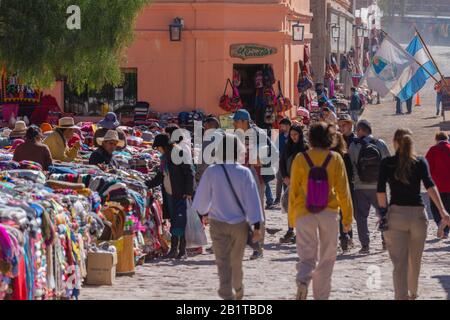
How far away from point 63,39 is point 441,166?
6.68 m

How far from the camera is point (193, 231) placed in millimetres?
14703

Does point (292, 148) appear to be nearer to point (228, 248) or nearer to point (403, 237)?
point (403, 237)

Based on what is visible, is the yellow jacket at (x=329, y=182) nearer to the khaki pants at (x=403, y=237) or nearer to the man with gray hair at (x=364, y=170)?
the khaki pants at (x=403, y=237)

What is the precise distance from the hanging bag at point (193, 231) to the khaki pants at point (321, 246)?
4419 mm

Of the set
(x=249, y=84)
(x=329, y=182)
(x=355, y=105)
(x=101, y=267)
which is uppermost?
(x=249, y=84)

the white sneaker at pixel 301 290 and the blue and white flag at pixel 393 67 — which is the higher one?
the blue and white flag at pixel 393 67

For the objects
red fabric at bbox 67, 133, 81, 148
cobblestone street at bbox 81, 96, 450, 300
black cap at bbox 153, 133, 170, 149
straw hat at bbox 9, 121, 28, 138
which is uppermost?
black cap at bbox 153, 133, 170, 149

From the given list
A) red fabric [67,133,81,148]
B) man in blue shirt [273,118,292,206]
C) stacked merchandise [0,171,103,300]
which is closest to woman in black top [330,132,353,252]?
man in blue shirt [273,118,292,206]

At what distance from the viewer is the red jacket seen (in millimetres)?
16406

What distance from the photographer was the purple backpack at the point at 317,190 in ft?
33.4

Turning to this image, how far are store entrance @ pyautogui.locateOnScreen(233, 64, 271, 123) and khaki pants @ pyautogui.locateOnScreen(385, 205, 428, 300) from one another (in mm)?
19485

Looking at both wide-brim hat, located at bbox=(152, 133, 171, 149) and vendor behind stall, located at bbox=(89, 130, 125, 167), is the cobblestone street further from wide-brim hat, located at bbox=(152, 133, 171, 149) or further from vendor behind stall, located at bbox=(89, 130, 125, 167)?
vendor behind stall, located at bbox=(89, 130, 125, 167)

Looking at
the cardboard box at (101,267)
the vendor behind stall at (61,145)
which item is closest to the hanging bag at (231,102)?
the vendor behind stall at (61,145)

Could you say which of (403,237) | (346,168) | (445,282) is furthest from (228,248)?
(346,168)
